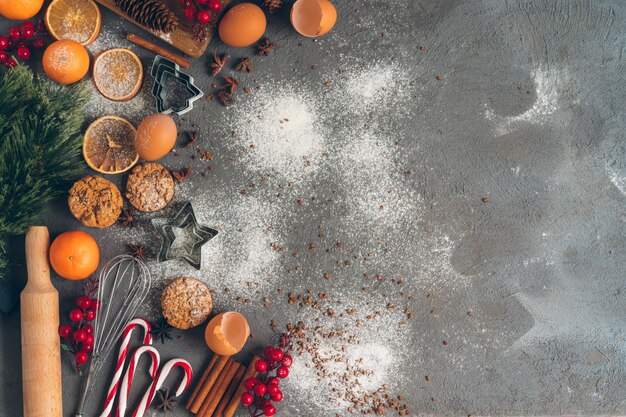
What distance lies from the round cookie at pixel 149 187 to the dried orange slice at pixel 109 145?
1.8 inches

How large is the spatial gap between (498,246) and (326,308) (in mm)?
703

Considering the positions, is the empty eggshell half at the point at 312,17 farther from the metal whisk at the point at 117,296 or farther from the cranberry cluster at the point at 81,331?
the cranberry cluster at the point at 81,331

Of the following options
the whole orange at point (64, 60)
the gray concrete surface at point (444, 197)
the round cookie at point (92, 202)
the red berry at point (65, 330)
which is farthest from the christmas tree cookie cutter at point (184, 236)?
the whole orange at point (64, 60)

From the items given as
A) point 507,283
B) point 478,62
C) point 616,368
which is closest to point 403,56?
point 478,62

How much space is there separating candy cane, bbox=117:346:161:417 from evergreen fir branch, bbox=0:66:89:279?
54 cm

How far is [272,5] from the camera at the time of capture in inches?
72.6

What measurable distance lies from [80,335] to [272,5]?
137 cm

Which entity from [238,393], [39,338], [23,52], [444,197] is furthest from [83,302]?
[444,197]

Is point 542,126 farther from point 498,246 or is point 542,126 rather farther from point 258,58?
point 258,58

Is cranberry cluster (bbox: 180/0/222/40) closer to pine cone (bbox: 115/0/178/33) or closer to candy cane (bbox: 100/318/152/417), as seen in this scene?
pine cone (bbox: 115/0/178/33)

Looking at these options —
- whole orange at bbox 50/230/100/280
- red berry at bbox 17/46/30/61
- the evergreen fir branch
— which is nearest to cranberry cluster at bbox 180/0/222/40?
the evergreen fir branch

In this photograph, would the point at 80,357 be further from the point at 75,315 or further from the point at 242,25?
the point at 242,25

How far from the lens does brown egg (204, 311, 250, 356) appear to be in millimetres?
1738

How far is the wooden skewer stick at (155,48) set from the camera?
1838 millimetres
